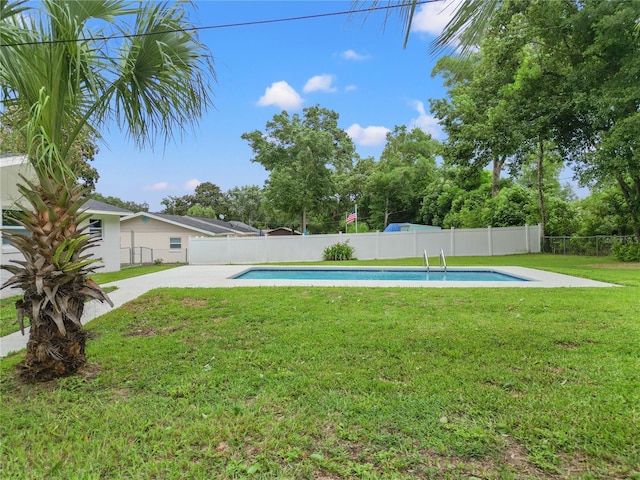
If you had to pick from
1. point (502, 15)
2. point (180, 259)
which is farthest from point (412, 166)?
point (180, 259)

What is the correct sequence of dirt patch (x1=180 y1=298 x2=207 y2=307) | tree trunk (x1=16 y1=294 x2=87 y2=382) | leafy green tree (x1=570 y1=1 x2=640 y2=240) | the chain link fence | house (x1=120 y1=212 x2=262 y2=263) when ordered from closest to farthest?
tree trunk (x1=16 y1=294 x2=87 y2=382)
dirt patch (x1=180 y1=298 x2=207 y2=307)
leafy green tree (x1=570 y1=1 x2=640 y2=240)
the chain link fence
house (x1=120 y1=212 x2=262 y2=263)

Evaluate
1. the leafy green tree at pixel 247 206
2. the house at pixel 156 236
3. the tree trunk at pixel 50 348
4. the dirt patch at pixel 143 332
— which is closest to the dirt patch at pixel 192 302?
the dirt patch at pixel 143 332

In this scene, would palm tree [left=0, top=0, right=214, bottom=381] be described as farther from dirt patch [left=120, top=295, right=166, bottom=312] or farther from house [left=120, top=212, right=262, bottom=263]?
house [left=120, top=212, right=262, bottom=263]

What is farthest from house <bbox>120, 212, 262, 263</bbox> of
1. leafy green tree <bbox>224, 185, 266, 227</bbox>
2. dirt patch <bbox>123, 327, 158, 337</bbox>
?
leafy green tree <bbox>224, 185, 266, 227</bbox>

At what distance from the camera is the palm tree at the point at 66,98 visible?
2828 mm

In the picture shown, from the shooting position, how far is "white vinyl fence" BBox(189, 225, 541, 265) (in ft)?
61.6

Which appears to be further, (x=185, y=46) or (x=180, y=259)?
(x=180, y=259)

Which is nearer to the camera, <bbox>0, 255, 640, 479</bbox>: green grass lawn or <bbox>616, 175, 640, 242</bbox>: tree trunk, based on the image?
<bbox>0, 255, 640, 479</bbox>: green grass lawn

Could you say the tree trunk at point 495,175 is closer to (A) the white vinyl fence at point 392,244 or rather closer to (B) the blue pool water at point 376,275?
(A) the white vinyl fence at point 392,244

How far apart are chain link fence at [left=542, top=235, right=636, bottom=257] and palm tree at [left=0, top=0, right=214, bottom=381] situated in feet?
62.2

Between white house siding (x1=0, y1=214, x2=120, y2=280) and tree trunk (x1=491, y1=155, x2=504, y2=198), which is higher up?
tree trunk (x1=491, y1=155, x2=504, y2=198)

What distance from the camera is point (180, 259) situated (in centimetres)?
2198

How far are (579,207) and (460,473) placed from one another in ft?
80.1

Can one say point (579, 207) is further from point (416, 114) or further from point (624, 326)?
point (624, 326)
